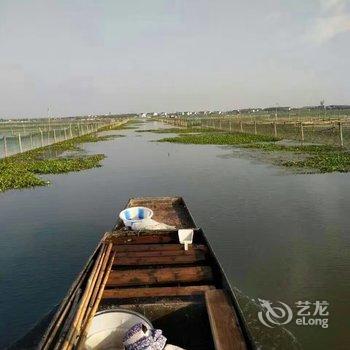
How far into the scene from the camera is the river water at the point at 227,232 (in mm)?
7965

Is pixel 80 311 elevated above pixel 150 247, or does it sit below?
above

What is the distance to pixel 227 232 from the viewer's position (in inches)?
465

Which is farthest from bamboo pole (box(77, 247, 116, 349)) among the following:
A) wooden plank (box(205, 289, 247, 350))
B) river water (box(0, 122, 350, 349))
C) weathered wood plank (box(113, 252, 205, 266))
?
wooden plank (box(205, 289, 247, 350))

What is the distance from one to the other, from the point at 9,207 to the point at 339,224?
12.5 m

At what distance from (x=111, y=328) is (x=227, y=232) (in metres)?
6.71

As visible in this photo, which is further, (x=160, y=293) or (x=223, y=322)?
(x=160, y=293)

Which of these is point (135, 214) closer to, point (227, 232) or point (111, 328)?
point (227, 232)

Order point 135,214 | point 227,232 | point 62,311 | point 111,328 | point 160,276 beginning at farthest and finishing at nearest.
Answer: point 227,232 → point 135,214 → point 160,276 → point 62,311 → point 111,328

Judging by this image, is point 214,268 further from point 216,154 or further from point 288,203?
point 216,154

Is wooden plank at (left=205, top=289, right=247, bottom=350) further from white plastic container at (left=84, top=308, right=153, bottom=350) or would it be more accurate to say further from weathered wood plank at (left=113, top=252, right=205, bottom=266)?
weathered wood plank at (left=113, top=252, right=205, bottom=266)

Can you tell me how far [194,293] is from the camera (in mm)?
A: 6449

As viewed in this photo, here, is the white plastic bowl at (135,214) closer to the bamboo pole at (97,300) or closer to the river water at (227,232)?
the river water at (227,232)

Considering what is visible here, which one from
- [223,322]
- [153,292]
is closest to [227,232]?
[153,292]

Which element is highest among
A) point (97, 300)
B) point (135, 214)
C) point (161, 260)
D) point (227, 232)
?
point (135, 214)
